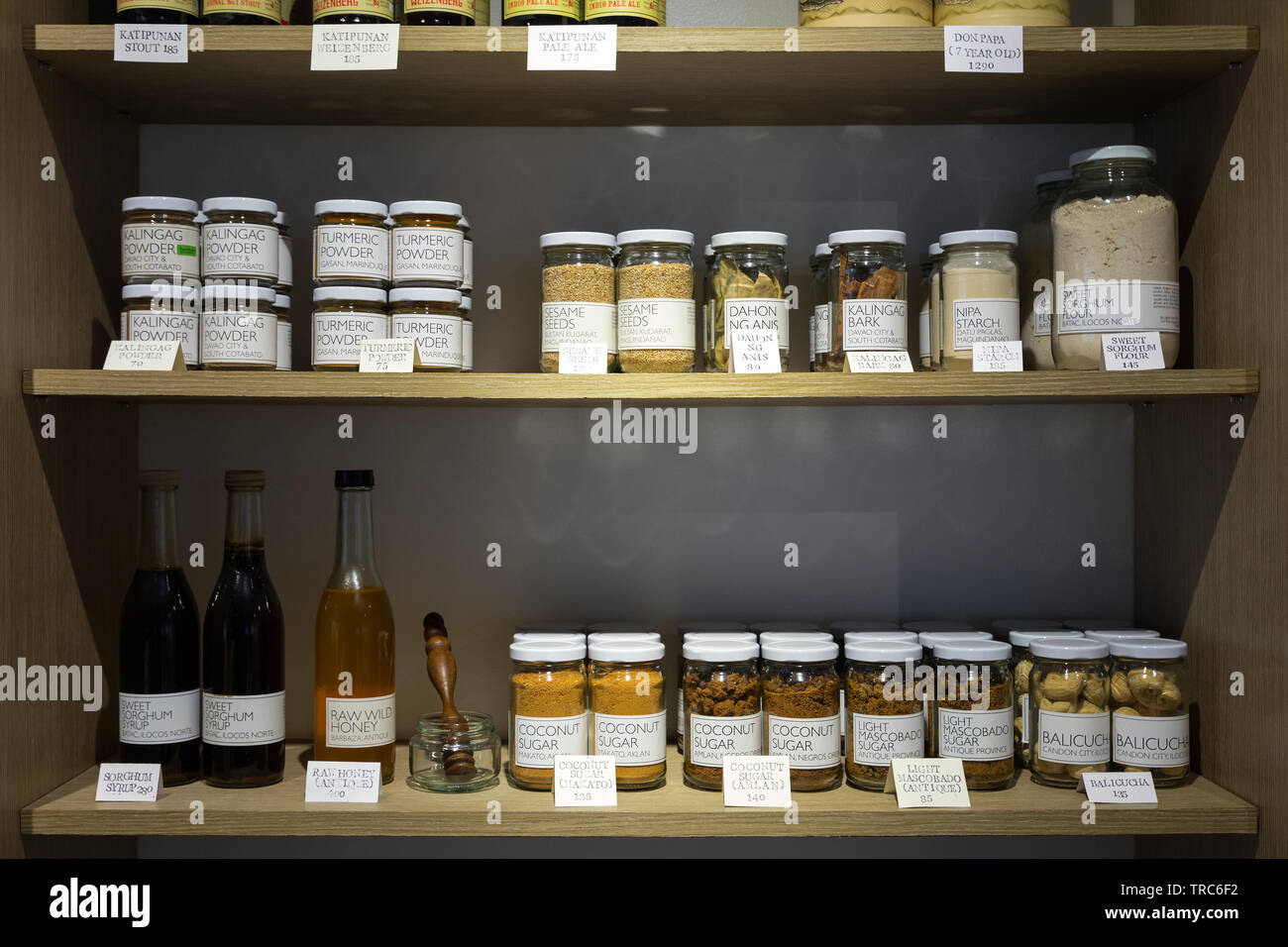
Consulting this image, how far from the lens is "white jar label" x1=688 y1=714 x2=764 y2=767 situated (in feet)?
3.88

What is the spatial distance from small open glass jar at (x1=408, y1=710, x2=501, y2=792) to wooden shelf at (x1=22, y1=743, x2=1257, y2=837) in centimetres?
4

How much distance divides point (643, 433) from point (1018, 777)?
2.19 feet

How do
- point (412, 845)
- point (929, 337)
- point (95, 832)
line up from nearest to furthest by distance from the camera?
1. point (95, 832)
2. point (929, 337)
3. point (412, 845)

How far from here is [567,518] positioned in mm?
1461

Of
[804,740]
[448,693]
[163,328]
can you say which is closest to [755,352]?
[804,740]

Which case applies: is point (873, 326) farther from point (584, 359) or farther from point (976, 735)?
point (976, 735)

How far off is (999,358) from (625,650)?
0.56 m

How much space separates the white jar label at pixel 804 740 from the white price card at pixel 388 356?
0.60m

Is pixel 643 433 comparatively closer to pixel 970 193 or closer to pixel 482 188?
pixel 482 188

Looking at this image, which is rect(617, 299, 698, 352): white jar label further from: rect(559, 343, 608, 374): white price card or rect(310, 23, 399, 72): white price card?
rect(310, 23, 399, 72): white price card

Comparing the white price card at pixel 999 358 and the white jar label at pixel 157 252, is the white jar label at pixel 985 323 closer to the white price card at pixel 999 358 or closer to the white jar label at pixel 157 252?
the white price card at pixel 999 358

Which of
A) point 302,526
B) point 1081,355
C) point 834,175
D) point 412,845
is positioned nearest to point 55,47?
point 302,526

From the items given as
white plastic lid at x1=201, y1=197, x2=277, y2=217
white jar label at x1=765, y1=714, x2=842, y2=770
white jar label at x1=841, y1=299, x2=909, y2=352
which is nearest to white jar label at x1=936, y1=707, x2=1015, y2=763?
white jar label at x1=765, y1=714, x2=842, y2=770

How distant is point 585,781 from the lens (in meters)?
1.16
